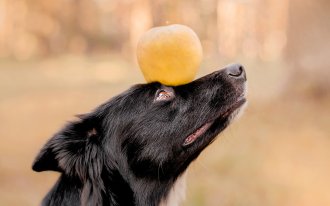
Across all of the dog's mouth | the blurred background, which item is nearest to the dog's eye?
the dog's mouth

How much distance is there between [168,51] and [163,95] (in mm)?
232

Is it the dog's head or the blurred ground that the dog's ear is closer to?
the dog's head

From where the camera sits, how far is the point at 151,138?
3.26 m

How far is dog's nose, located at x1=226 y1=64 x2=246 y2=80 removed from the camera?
3.27m

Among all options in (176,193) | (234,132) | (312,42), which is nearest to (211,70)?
(312,42)

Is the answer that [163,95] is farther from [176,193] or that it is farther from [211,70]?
[211,70]

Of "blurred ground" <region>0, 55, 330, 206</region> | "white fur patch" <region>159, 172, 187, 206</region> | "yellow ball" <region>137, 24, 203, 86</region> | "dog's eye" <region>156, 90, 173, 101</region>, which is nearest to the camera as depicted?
"yellow ball" <region>137, 24, 203, 86</region>

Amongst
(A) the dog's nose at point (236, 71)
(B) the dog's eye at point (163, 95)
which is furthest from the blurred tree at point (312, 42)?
(B) the dog's eye at point (163, 95)

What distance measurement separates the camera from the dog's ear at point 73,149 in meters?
2.93

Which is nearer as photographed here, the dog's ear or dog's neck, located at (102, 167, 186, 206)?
the dog's ear

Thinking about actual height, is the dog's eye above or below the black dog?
above

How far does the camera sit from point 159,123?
3256 mm

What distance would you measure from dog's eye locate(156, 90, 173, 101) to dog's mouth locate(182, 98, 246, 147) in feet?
0.70

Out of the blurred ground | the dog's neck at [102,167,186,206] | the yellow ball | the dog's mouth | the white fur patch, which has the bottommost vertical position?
the blurred ground
